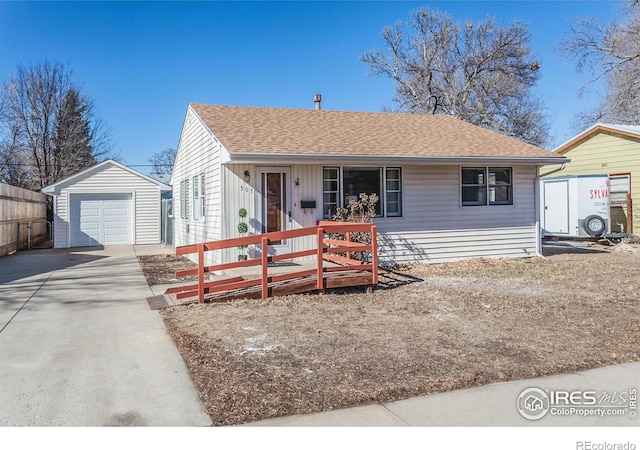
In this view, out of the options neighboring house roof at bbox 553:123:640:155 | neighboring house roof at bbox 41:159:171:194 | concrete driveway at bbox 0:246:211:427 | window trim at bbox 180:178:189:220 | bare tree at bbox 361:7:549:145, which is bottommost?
concrete driveway at bbox 0:246:211:427

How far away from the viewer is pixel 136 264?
1339cm


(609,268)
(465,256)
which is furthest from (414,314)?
(609,268)

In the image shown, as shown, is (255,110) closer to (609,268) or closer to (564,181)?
(609,268)

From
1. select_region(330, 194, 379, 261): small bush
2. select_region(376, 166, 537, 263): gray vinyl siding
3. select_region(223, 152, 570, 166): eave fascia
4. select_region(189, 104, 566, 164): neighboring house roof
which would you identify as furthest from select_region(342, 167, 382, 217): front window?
select_region(376, 166, 537, 263): gray vinyl siding

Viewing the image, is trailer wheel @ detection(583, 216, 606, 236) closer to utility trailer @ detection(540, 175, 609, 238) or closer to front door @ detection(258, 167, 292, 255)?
utility trailer @ detection(540, 175, 609, 238)

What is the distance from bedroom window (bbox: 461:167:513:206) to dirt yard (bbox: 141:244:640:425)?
3581 millimetres

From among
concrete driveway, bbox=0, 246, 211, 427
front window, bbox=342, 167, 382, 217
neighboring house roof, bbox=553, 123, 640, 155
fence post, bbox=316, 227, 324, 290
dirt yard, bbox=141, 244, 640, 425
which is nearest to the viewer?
concrete driveway, bbox=0, 246, 211, 427

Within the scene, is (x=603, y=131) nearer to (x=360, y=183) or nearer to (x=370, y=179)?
(x=370, y=179)

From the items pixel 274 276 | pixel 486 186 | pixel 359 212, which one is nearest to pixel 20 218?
pixel 359 212

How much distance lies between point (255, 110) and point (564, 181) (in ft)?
38.6

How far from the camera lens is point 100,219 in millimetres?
20031

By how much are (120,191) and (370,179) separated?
12.8m

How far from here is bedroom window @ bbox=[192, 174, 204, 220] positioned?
41.0 ft

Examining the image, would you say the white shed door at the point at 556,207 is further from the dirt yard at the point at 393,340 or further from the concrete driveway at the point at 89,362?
the concrete driveway at the point at 89,362
